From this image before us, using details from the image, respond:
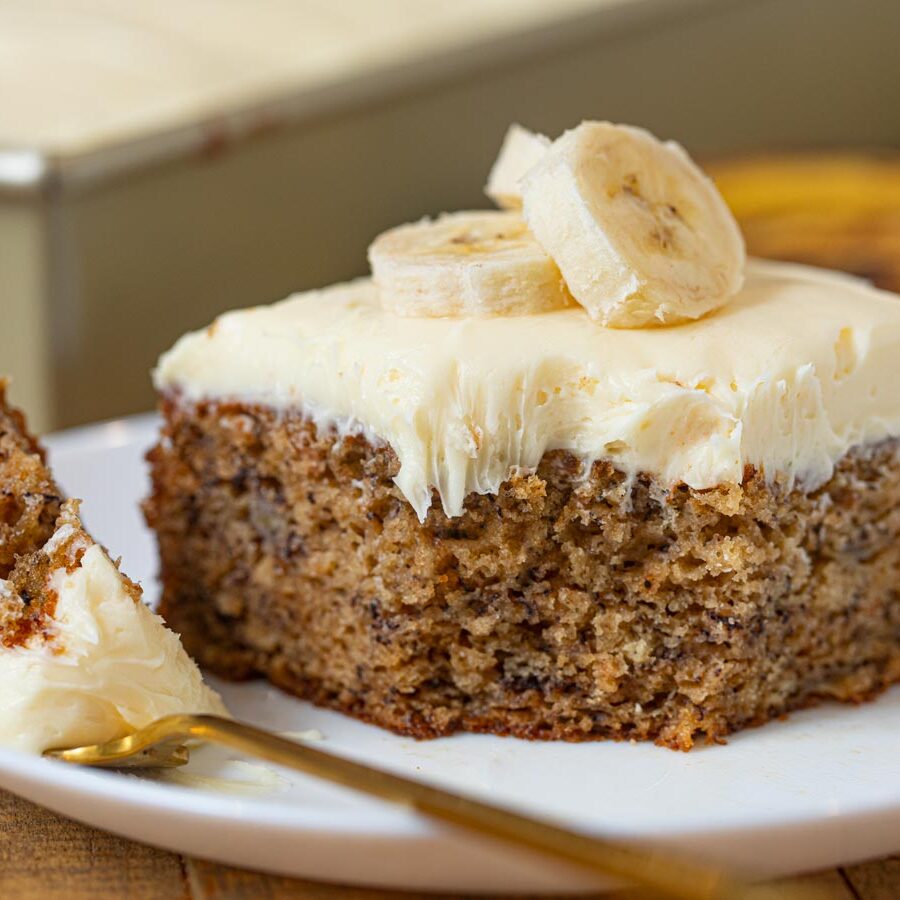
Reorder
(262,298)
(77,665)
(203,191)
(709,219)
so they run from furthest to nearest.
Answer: (262,298)
(203,191)
(709,219)
(77,665)

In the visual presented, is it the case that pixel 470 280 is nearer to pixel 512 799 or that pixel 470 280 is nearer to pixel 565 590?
pixel 565 590

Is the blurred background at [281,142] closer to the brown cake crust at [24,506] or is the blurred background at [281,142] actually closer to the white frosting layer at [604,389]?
the white frosting layer at [604,389]

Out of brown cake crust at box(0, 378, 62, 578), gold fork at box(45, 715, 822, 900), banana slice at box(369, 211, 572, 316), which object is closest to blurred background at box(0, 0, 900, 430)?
banana slice at box(369, 211, 572, 316)

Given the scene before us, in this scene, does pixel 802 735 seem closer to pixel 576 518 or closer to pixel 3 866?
pixel 576 518

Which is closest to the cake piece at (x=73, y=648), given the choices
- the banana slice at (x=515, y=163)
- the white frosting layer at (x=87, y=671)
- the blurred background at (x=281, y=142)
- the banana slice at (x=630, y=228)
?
the white frosting layer at (x=87, y=671)

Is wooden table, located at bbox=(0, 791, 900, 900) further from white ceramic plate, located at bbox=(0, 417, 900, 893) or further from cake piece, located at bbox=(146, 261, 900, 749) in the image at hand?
cake piece, located at bbox=(146, 261, 900, 749)

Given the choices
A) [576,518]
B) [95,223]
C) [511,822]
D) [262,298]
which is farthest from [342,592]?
[262,298]
